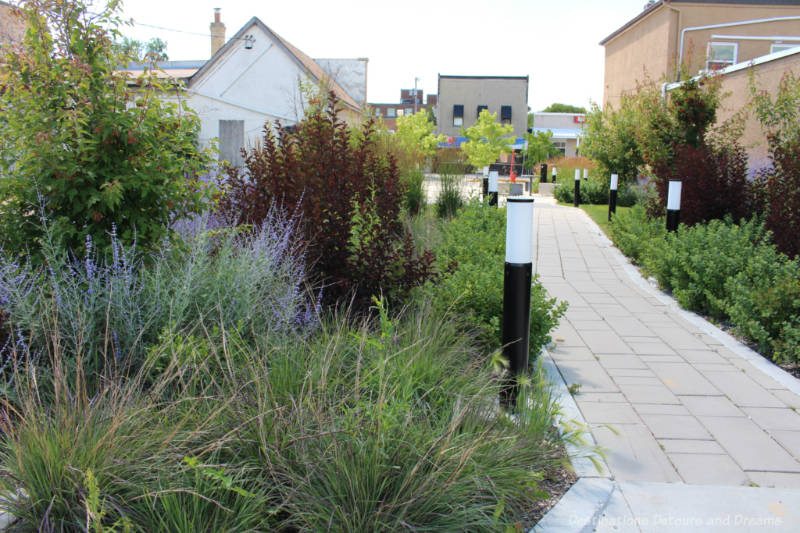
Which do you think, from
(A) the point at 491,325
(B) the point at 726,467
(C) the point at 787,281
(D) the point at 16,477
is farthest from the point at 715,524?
(C) the point at 787,281

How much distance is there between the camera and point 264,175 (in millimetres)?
5754

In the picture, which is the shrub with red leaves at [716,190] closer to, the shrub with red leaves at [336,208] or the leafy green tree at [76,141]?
the shrub with red leaves at [336,208]

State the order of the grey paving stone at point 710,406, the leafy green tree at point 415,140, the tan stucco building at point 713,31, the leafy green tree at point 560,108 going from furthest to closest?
the leafy green tree at point 560,108, the tan stucco building at point 713,31, the leafy green tree at point 415,140, the grey paving stone at point 710,406

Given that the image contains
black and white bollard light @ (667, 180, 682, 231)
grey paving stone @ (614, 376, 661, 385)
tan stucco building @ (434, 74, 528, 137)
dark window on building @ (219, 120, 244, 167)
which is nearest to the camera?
grey paving stone @ (614, 376, 661, 385)

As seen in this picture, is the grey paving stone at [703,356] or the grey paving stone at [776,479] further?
the grey paving stone at [703,356]

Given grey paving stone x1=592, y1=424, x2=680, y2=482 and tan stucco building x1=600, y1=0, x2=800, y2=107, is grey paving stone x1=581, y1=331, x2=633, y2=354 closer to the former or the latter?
grey paving stone x1=592, y1=424, x2=680, y2=482

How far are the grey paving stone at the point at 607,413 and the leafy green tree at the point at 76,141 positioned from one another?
2.90m

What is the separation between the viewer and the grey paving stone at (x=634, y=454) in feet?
10.1

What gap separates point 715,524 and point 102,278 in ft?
11.4

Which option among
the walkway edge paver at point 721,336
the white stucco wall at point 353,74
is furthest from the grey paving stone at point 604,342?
the white stucco wall at point 353,74

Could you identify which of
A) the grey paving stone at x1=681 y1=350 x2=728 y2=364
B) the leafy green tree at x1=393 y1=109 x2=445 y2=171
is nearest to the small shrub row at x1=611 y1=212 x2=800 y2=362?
the grey paving stone at x1=681 y1=350 x2=728 y2=364

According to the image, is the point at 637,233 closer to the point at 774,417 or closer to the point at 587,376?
the point at 587,376

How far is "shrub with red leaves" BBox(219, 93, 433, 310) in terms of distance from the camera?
491 centimetres

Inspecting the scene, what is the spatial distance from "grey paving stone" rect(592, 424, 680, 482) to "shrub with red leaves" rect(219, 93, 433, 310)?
1861mm
